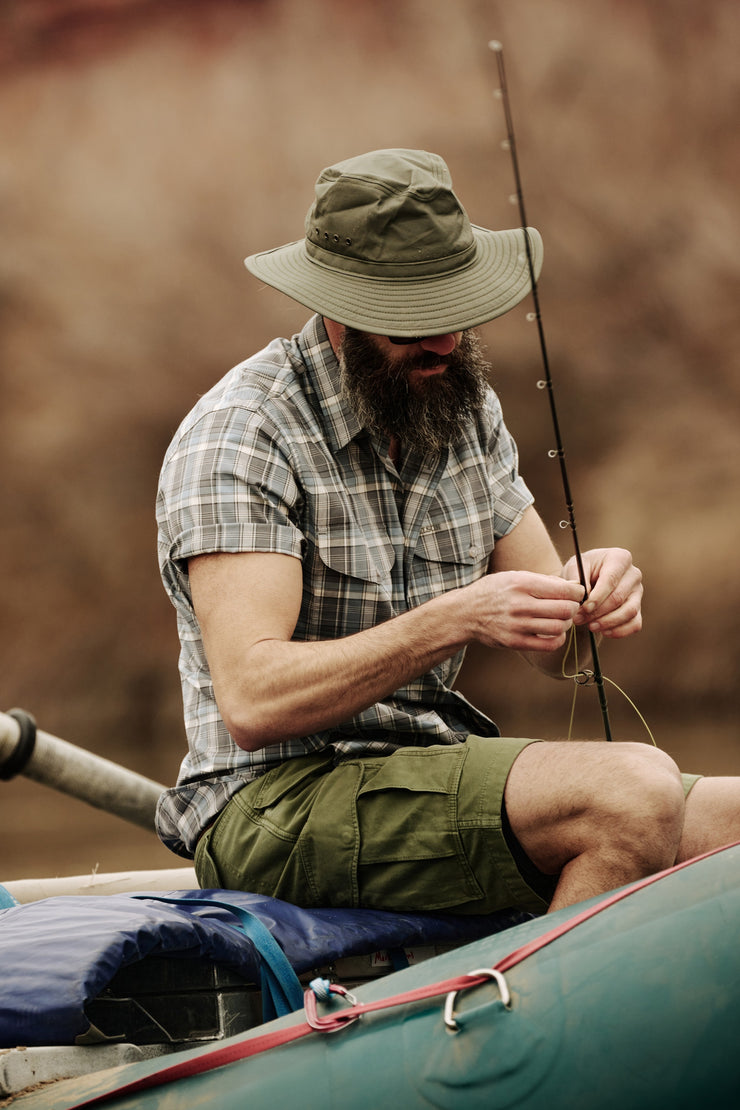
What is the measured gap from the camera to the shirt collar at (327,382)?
163 cm

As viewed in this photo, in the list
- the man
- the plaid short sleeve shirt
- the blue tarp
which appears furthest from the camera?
the plaid short sleeve shirt

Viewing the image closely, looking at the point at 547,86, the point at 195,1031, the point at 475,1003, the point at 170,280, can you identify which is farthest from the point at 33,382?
the point at 475,1003

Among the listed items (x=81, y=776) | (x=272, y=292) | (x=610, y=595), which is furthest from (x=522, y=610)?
(x=272, y=292)

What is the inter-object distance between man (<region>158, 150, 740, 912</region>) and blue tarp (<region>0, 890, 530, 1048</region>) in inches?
2.4

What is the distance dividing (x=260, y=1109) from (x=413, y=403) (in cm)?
91

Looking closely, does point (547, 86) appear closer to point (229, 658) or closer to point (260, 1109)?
→ point (229, 658)

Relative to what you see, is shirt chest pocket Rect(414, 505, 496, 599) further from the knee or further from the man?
the knee

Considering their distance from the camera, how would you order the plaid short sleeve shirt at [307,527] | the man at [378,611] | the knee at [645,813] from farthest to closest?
1. the plaid short sleeve shirt at [307,527]
2. the man at [378,611]
3. the knee at [645,813]

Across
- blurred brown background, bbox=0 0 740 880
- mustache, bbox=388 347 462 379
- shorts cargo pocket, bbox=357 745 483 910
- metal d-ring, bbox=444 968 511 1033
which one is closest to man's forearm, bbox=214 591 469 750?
shorts cargo pocket, bbox=357 745 483 910

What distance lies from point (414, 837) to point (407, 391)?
1.92 ft

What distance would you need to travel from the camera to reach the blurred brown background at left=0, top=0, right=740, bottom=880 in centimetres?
416

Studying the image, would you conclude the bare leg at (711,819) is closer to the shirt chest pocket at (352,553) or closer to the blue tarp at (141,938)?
the blue tarp at (141,938)

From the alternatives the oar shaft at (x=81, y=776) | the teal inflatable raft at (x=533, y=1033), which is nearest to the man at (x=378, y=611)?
the teal inflatable raft at (x=533, y=1033)

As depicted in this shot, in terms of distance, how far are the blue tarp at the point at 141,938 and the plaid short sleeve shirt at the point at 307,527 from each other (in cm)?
22
